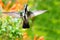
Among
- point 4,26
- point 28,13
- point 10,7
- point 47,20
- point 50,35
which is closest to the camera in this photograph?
point 4,26

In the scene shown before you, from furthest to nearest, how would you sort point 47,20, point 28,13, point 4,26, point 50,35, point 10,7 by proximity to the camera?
point 47,20 → point 50,35 → point 10,7 → point 28,13 → point 4,26

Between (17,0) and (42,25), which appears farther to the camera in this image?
(42,25)

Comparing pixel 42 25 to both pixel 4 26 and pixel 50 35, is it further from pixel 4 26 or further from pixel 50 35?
pixel 4 26

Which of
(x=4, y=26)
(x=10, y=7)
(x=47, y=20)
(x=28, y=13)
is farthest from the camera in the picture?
(x=47, y=20)

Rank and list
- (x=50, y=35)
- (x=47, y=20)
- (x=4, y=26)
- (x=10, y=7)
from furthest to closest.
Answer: (x=47, y=20)
(x=50, y=35)
(x=10, y=7)
(x=4, y=26)

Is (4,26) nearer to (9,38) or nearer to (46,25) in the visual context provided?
(9,38)

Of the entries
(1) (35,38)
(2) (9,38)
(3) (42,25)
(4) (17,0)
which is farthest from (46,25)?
(2) (9,38)

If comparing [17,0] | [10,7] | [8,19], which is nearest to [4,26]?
[8,19]

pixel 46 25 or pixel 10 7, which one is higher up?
pixel 10 7

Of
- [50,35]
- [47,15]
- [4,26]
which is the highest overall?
[4,26]

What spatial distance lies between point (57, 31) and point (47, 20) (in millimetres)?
310

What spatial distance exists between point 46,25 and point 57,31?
22 cm

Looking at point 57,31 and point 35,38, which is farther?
point 57,31

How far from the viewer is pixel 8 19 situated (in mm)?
2088
